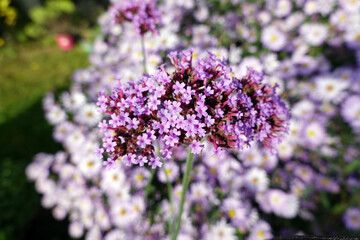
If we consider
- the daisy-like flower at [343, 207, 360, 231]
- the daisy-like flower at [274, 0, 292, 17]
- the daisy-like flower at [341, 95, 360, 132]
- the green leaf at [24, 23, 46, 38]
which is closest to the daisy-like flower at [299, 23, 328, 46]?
the daisy-like flower at [274, 0, 292, 17]

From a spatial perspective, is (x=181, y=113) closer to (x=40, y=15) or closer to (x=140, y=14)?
(x=140, y=14)

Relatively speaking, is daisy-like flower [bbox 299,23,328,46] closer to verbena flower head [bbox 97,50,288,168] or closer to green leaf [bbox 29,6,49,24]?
verbena flower head [bbox 97,50,288,168]

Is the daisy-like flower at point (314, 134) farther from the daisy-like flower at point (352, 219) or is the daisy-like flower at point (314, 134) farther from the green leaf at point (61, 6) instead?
the green leaf at point (61, 6)

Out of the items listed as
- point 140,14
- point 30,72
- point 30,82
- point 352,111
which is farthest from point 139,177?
point 30,72

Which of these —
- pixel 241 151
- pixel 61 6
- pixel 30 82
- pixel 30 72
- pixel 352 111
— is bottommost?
pixel 241 151

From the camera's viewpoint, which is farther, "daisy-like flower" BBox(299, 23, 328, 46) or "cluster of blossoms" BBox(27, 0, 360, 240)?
"daisy-like flower" BBox(299, 23, 328, 46)

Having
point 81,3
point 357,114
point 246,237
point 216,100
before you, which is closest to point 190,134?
point 216,100
